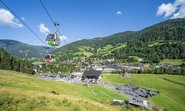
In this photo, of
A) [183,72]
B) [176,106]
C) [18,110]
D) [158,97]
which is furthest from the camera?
[183,72]

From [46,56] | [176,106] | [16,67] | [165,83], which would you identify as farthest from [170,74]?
[46,56]

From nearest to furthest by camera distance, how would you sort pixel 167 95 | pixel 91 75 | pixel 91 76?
pixel 167 95
pixel 91 75
pixel 91 76

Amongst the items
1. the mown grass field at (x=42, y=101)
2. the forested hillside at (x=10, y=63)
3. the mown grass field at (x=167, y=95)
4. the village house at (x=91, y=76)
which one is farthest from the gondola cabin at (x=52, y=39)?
the forested hillside at (x=10, y=63)

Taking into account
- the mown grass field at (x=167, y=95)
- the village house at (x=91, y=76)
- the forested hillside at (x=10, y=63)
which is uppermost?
the forested hillside at (x=10, y=63)

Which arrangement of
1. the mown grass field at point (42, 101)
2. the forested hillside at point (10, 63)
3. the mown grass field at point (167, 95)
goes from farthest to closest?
the forested hillside at point (10, 63) < the mown grass field at point (167, 95) < the mown grass field at point (42, 101)

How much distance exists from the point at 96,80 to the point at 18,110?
113 meters

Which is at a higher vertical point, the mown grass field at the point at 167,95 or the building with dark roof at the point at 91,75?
the building with dark roof at the point at 91,75

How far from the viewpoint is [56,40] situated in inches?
1446

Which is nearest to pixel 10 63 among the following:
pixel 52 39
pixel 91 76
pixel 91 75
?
pixel 91 75

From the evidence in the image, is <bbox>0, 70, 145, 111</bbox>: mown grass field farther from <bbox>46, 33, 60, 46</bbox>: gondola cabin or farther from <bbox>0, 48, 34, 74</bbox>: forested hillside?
<bbox>0, 48, 34, 74</bbox>: forested hillside

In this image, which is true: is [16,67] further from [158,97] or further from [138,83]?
[158,97]

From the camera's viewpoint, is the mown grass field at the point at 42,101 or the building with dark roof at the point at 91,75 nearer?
the mown grass field at the point at 42,101

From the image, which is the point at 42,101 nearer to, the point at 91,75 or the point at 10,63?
the point at 91,75

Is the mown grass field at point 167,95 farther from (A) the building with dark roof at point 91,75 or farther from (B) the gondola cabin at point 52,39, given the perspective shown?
(B) the gondola cabin at point 52,39
